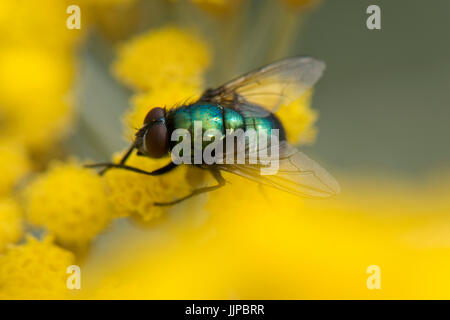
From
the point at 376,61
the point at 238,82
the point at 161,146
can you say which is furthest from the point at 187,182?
the point at 376,61

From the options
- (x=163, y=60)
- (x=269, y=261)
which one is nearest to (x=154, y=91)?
(x=163, y=60)

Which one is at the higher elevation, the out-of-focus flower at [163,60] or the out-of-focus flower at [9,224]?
the out-of-focus flower at [163,60]

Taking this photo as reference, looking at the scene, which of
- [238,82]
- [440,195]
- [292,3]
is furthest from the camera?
[440,195]

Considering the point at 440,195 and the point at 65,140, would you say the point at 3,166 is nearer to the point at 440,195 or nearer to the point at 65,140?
the point at 65,140

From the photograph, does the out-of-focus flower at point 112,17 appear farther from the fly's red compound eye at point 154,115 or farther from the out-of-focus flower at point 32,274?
the out-of-focus flower at point 32,274

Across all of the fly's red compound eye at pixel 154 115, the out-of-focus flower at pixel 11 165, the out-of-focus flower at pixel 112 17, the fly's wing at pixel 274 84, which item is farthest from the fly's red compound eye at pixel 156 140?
the out-of-focus flower at pixel 112 17
